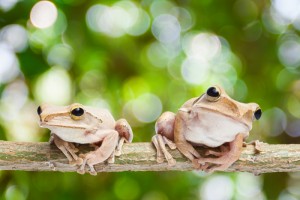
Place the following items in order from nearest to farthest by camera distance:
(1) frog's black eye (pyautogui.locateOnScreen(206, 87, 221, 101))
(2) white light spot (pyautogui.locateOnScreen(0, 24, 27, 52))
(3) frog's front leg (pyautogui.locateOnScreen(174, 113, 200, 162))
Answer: (1) frog's black eye (pyautogui.locateOnScreen(206, 87, 221, 101)) → (3) frog's front leg (pyautogui.locateOnScreen(174, 113, 200, 162)) → (2) white light spot (pyautogui.locateOnScreen(0, 24, 27, 52))

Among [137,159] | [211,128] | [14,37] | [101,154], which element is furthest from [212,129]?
[14,37]

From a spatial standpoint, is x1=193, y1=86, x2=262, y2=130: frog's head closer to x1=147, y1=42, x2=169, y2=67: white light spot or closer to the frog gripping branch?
the frog gripping branch

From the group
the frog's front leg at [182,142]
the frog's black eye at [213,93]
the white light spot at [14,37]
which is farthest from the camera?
the white light spot at [14,37]

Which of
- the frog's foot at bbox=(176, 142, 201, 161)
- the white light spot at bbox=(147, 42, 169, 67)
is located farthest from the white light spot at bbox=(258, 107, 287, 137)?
the frog's foot at bbox=(176, 142, 201, 161)

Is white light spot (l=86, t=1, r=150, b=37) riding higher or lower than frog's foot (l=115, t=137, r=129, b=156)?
higher

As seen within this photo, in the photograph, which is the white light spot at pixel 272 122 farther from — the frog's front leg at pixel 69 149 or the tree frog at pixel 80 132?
the frog's front leg at pixel 69 149

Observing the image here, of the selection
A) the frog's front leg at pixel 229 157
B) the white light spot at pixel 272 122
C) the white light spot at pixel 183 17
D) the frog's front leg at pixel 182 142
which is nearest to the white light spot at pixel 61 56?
the white light spot at pixel 183 17

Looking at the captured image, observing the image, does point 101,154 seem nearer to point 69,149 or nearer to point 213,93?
point 69,149
